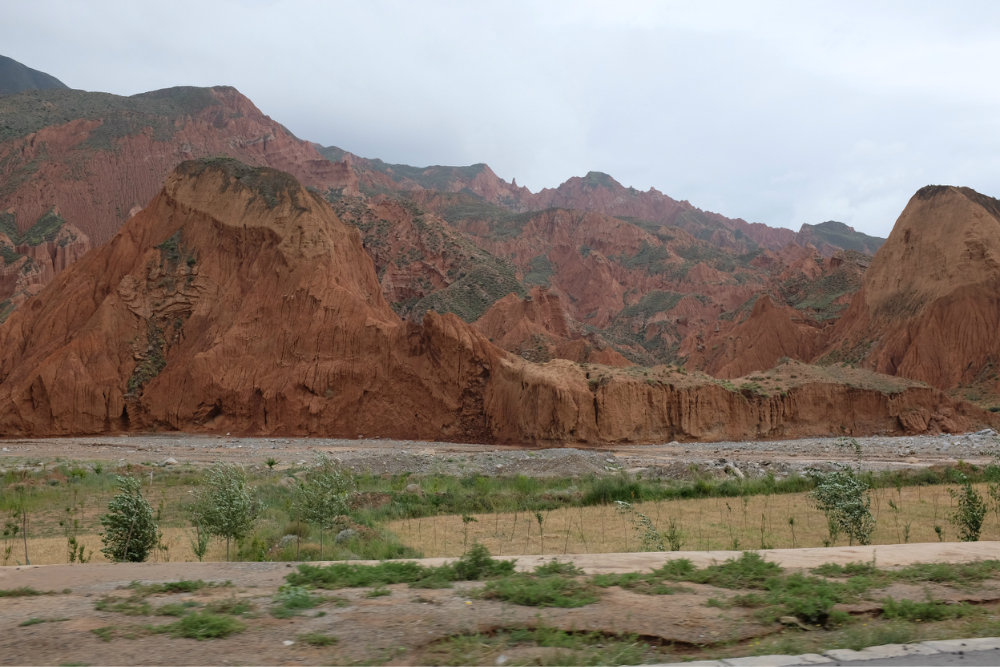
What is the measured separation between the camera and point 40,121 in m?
111

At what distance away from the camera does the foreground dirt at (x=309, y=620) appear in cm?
620

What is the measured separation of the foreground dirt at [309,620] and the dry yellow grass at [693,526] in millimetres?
5009

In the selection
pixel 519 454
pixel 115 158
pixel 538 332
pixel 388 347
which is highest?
pixel 115 158

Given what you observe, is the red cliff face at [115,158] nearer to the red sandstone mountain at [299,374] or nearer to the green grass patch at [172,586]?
the red sandstone mountain at [299,374]

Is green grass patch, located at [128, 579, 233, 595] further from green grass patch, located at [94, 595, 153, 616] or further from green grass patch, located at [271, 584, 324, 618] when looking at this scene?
green grass patch, located at [271, 584, 324, 618]

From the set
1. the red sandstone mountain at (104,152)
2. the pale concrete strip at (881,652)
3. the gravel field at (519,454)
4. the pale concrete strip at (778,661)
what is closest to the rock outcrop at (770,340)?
the gravel field at (519,454)

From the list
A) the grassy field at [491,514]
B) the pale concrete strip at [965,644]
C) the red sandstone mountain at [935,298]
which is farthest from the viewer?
the red sandstone mountain at [935,298]

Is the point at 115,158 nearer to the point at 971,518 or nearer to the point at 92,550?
the point at 92,550

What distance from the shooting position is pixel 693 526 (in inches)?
628

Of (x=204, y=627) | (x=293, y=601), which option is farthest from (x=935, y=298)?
(x=204, y=627)

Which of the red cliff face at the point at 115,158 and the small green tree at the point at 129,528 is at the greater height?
the red cliff face at the point at 115,158

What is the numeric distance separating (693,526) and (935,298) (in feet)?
171

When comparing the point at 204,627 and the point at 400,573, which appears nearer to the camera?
the point at 204,627

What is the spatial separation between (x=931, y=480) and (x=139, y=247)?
4967cm
